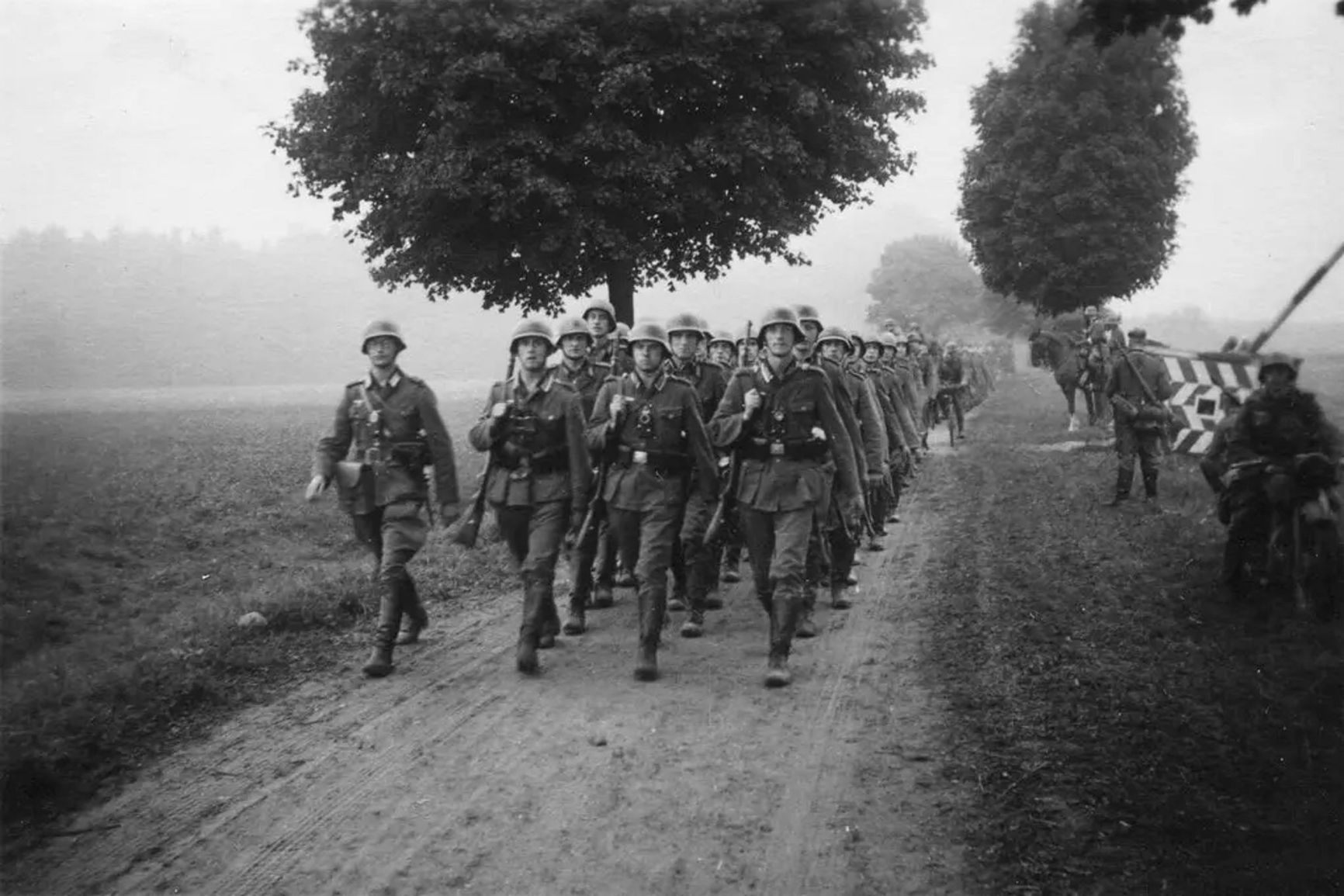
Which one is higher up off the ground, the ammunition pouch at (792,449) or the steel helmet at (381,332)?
the steel helmet at (381,332)

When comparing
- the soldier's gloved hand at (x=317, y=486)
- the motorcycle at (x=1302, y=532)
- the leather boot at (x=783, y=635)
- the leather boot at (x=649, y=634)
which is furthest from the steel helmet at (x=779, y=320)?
the motorcycle at (x=1302, y=532)

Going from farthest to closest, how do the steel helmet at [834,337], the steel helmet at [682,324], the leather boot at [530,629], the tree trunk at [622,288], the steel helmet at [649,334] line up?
the tree trunk at [622,288] < the steel helmet at [834,337] < the steel helmet at [682,324] < the steel helmet at [649,334] < the leather boot at [530,629]

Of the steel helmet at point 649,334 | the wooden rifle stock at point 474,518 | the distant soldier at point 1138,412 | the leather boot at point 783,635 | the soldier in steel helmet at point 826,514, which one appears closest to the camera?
the leather boot at point 783,635

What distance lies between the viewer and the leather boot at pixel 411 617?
6.81 m

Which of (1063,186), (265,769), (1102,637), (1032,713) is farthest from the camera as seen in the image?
(1063,186)

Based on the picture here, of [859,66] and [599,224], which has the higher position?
[859,66]

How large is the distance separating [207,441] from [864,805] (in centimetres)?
1721

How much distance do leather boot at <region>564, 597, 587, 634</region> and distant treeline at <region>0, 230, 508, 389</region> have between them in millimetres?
9579

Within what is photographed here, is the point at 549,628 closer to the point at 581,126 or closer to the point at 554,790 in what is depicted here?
the point at 554,790

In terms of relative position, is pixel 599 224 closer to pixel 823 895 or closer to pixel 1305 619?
pixel 1305 619

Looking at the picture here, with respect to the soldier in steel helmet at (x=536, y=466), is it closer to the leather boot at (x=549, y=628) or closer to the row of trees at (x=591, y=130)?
the leather boot at (x=549, y=628)

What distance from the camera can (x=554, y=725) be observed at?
5.38 meters

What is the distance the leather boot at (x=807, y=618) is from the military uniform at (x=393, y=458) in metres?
2.73

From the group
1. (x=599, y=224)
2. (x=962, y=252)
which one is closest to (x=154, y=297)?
(x=599, y=224)
